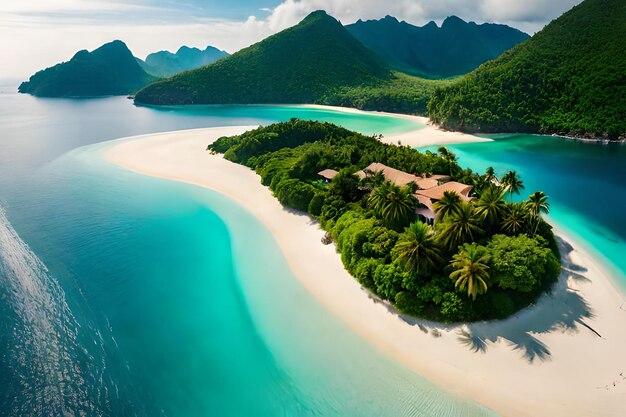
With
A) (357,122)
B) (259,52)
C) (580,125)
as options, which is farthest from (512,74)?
(259,52)

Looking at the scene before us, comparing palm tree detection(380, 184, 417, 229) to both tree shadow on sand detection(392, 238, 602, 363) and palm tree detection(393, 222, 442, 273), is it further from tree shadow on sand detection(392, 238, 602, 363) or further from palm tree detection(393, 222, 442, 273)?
tree shadow on sand detection(392, 238, 602, 363)

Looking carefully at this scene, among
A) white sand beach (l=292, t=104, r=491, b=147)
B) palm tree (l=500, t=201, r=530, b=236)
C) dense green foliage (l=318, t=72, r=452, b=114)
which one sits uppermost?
dense green foliage (l=318, t=72, r=452, b=114)

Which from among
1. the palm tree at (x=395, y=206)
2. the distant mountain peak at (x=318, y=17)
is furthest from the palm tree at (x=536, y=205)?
the distant mountain peak at (x=318, y=17)

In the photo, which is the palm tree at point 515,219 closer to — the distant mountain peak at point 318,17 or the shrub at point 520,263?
the shrub at point 520,263

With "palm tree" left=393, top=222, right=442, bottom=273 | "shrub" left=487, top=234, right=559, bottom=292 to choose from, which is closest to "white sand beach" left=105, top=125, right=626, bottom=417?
"shrub" left=487, top=234, right=559, bottom=292

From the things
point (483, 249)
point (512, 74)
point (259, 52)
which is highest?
point (259, 52)

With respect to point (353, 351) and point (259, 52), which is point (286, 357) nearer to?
point (353, 351)
